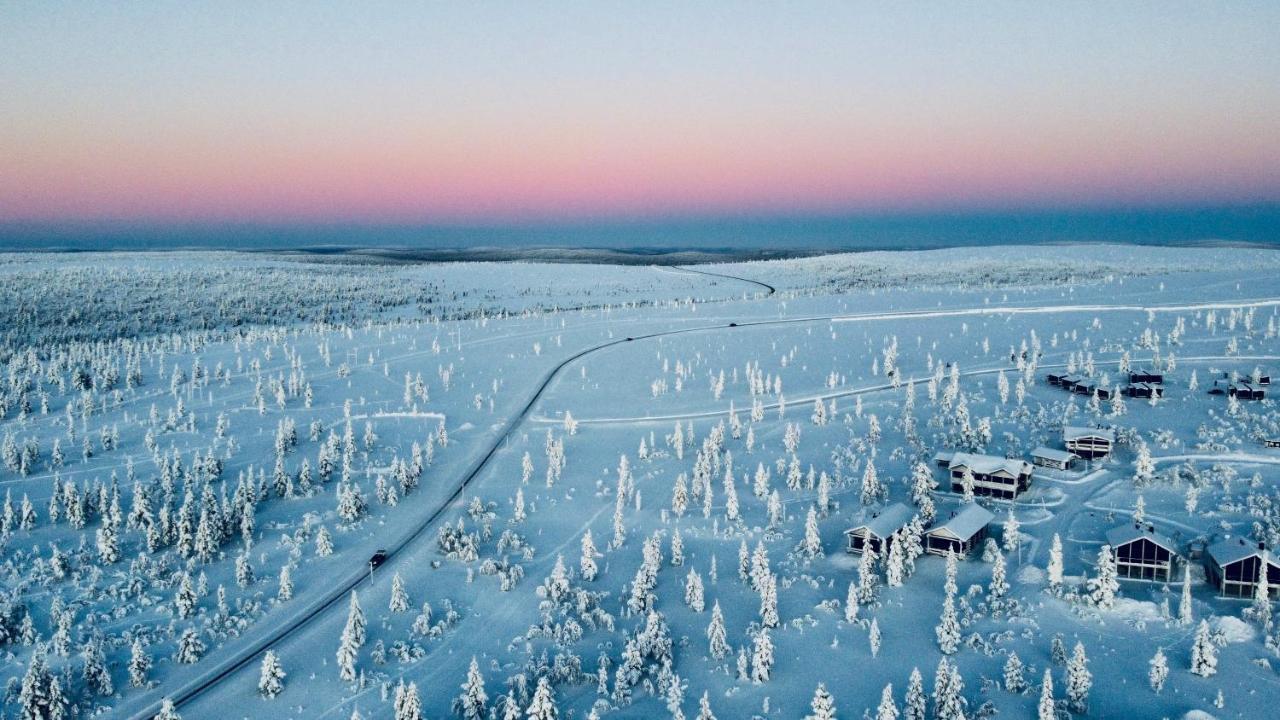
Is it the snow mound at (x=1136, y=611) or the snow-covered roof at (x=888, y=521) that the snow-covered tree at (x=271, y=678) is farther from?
the snow mound at (x=1136, y=611)

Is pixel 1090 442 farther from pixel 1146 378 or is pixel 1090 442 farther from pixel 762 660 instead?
pixel 762 660

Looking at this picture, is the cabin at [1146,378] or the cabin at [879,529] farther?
the cabin at [1146,378]

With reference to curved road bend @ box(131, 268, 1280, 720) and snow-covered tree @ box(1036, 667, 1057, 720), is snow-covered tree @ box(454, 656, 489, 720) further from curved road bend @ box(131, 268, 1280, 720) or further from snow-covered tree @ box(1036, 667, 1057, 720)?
snow-covered tree @ box(1036, 667, 1057, 720)

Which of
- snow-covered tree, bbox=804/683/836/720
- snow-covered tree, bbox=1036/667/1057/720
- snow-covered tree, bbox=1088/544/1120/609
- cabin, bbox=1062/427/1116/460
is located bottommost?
snow-covered tree, bbox=804/683/836/720


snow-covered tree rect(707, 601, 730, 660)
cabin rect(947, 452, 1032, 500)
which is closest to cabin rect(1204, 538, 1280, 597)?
cabin rect(947, 452, 1032, 500)

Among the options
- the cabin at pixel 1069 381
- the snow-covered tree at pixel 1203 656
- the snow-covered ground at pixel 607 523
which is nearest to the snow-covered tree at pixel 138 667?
the snow-covered ground at pixel 607 523

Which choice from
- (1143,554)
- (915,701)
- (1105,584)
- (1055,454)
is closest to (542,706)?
(915,701)
